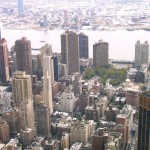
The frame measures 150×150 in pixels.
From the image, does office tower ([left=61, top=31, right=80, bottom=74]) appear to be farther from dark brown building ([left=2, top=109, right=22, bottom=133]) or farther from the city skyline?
dark brown building ([left=2, top=109, right=22, bottom=133])

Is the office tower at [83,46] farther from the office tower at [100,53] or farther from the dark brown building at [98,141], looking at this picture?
the dark brown building at [98,141]

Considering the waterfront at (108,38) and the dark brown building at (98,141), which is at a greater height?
the waterfront at (108,38)

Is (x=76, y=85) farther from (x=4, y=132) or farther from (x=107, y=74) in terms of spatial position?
(x=4, y=132)

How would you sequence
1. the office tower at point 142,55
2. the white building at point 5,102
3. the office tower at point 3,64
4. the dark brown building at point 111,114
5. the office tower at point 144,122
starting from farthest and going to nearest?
the office tower at point 142,55 → the office tower at point 3,64 → the white building at point 5,102 → the dark brown building at point 111,114 → the office tower at point 144,122

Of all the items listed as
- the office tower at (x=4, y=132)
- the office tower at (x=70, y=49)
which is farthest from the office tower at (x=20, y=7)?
the office tower at (x=4, y=132)

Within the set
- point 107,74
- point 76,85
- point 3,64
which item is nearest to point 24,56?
point 3,64

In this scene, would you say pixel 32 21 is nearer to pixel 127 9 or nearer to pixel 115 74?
pixel 127 9

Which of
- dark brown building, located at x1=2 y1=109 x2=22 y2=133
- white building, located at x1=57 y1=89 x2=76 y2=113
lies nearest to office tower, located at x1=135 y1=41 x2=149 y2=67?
white building, located at x1=57 y1=89 x2=76 y2=113

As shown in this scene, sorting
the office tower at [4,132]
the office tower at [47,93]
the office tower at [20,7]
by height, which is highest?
the office tower at [20,7]
